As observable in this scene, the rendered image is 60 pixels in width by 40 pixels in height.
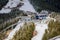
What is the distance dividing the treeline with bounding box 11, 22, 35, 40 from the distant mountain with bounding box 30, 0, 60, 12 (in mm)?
375

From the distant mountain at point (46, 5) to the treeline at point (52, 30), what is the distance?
0.45m

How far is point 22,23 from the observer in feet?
13.6

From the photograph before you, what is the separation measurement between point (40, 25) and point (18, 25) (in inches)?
13.6

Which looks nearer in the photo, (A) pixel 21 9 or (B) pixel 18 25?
(B) pixel 18 25

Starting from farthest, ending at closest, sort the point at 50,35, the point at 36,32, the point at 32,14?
the point at 32,14 → the point at 36,32 → the point at 50,35

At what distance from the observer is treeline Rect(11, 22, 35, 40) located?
3.90 meters

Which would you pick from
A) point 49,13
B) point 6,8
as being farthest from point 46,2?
point 6,8

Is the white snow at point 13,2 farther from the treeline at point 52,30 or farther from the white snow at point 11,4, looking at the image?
the treeline at point 52,30

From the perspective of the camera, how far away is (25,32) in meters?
3.96

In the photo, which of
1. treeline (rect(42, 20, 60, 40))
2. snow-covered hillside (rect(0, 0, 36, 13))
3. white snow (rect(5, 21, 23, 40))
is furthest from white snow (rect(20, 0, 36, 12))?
treeline (rect(42, 20, 60, 40))

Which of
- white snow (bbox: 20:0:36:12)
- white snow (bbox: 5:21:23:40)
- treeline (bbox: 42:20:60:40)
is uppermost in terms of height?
white snow (bbox: 20:0:36:12)

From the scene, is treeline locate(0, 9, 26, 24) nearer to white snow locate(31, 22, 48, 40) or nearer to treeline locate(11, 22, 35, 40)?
treeline locate(11, 22, 35, 40)

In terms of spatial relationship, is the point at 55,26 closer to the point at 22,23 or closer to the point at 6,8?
the point at 22,23

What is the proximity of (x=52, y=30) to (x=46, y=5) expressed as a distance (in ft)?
2.39
